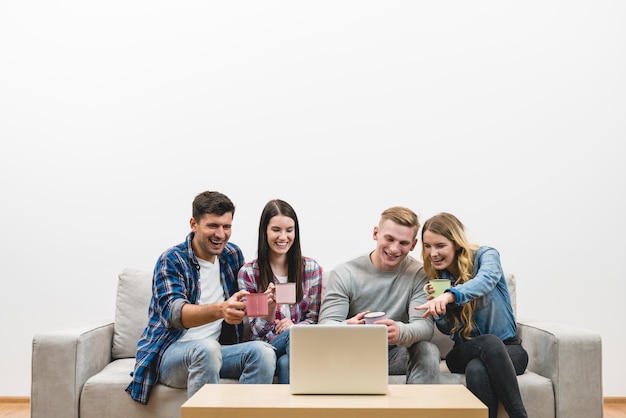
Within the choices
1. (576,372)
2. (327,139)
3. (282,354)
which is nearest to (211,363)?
(282,354)

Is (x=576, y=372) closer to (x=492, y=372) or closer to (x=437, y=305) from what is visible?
(x=492, y=372)

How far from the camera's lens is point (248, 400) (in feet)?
6.07

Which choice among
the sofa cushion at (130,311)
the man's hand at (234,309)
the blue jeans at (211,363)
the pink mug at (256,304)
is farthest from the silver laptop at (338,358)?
the sofa cushion at (130,311)

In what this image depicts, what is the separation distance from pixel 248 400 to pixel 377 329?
15.9 inches

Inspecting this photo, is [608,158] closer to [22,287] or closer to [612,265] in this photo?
[612,265]

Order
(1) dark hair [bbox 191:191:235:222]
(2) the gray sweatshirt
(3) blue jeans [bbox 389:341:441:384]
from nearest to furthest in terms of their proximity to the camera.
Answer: (3) blue jeans [bbox 389:341:441:384] → (1) dark hair [bbox 191:191:235:222] → (2) the gray sweatshirt

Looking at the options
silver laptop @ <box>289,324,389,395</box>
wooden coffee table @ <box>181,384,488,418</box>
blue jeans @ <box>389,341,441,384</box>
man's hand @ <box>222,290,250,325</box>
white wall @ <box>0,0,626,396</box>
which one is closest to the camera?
wooden coffee table @ <box>181,384,488,418</box>

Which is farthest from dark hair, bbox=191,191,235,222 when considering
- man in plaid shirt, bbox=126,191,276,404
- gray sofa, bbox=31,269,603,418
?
gray sofa, bbox=31,269,603,418

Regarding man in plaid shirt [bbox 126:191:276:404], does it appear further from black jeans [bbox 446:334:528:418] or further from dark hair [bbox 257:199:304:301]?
black jeans [bbox 446:334:528:418]

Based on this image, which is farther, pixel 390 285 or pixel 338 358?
pixel 390 285

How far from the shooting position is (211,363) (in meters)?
2.46

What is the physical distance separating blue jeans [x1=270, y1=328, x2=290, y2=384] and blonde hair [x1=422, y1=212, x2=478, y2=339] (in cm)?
66

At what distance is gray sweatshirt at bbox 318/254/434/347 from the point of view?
2828mm

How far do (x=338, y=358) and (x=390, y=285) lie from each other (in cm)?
100
